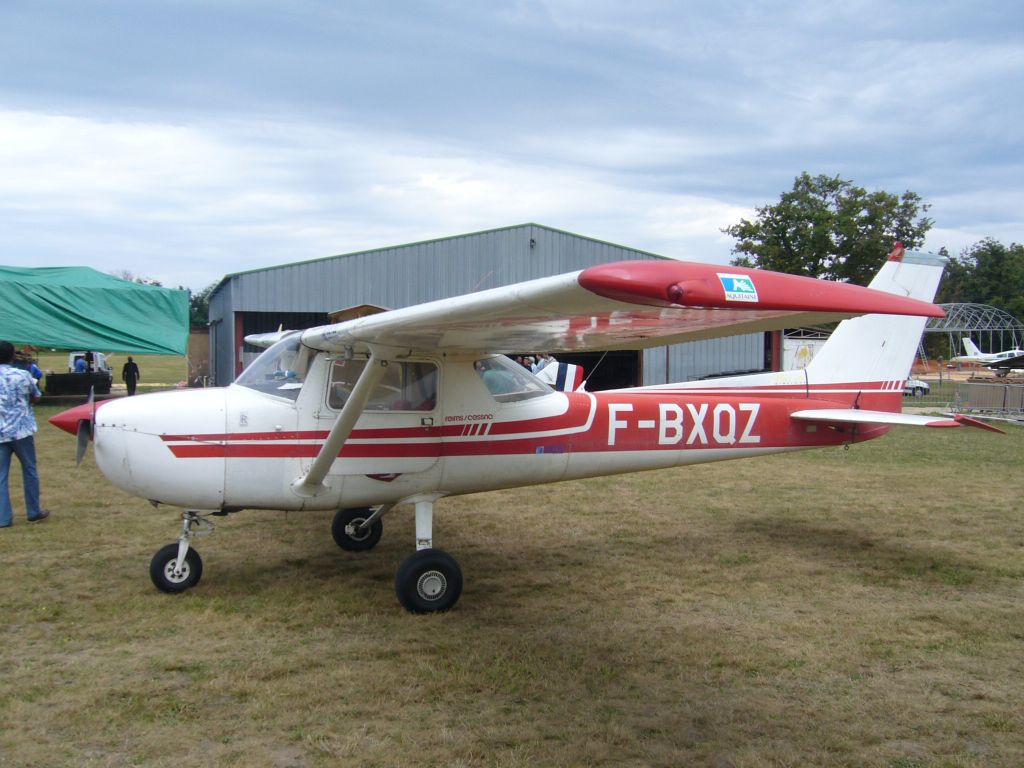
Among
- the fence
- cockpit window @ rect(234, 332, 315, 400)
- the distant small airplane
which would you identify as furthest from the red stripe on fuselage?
the distant small airplane

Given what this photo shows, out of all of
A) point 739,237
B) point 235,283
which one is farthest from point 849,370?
point 739,237

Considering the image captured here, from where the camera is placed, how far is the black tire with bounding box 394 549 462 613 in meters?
5.19

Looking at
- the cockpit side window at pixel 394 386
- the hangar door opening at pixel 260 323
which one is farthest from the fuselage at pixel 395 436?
the hangar door opening at pixel 260 323

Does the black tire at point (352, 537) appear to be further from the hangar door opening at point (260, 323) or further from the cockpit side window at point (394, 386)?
the hangar door opening at point (260, 323)

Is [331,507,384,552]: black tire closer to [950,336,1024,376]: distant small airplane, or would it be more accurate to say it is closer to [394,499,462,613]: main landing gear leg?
[394,499,462,613]: main landing gear leg

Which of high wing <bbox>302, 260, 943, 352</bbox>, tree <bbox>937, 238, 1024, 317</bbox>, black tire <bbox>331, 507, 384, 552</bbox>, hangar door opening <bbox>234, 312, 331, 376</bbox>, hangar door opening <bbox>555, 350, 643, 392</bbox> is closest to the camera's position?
high wing <bbox>302, 260, 943, 352</bbox>

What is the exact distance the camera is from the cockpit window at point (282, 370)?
5.55 meters

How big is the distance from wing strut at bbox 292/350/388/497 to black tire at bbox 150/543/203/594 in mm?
1032

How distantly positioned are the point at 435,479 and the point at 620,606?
1597mm

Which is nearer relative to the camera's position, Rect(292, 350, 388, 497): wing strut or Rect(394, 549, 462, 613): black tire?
Rect(292, 350, 388, 497): wing strut

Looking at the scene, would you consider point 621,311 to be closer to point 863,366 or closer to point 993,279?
point 863,366

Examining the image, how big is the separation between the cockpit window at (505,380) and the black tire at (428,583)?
4.42 feet

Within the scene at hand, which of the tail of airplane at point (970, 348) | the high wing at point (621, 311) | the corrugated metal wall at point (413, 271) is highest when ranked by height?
the corrugated metal wall at point (413, 271)

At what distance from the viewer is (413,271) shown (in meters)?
24.6
